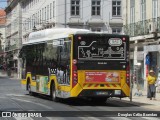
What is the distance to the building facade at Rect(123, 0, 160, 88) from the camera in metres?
33.1

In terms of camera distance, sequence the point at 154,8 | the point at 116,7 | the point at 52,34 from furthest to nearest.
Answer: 1. the point at 116,7
2. the point at 154,8
3. the point at 52,34

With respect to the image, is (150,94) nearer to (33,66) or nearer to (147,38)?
(33,66)

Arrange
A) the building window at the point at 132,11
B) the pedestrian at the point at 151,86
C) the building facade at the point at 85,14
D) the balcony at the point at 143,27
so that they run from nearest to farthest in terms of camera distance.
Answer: the pedestrian at the point at 151,86 < the balcony at the point at 143,27 < the building window at the point at 132,11 < the building facade at the point at 85,14

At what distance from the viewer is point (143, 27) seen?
115 feet

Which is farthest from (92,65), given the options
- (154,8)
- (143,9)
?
(143,9)

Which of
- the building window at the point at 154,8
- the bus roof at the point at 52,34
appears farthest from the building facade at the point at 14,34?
the bus roof at the point at 52,34

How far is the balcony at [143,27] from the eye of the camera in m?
32.7

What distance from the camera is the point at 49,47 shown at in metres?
23.3

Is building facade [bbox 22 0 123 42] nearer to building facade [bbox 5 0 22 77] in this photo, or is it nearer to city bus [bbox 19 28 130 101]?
building facade [bbox 5 0 22 77]

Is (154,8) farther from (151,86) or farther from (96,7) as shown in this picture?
(96,7)

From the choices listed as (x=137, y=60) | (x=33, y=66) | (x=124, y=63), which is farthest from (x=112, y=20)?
(x=124, y=63)

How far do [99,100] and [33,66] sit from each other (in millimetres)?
5084

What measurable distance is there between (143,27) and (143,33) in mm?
479

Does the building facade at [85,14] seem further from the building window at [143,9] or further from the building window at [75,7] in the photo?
the building window at [143,9]
